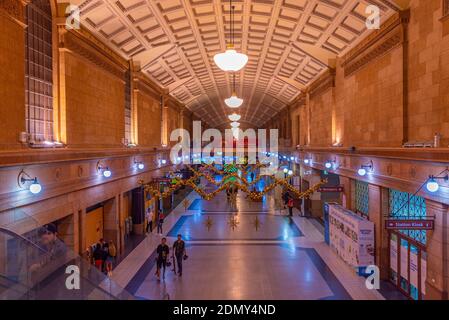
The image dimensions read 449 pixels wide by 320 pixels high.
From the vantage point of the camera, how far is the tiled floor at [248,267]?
36.4ft

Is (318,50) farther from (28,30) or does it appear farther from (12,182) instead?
(12,182)

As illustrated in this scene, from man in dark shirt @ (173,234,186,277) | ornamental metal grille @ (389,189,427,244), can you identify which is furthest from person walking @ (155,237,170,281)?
ornamental metal grille @ (389,189,427,244)

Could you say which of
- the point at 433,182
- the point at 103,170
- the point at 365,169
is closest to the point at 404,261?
the point at 365,169

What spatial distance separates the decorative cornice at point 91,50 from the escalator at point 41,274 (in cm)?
658

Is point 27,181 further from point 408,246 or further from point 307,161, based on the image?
point 307,161

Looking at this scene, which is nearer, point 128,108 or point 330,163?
point 330,163

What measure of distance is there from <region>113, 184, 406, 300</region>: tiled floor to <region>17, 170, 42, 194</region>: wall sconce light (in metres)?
4.16

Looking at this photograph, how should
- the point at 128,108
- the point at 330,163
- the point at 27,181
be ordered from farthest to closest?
1. the point at 128,108
2. the point at 330,163
3. the point at 27,181

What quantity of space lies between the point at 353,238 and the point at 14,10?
11.4 metres

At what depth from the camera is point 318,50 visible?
18391 millimetres

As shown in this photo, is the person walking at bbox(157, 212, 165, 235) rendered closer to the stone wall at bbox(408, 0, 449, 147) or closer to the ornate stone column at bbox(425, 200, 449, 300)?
the stone wall at bbox(408, 0, 449, 147)

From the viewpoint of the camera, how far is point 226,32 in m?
19.6

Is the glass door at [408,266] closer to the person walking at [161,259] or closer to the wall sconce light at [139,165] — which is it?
the person walking at [161,259]

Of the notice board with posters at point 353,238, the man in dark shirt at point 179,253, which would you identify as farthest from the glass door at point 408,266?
the man in dark shirt at point 179,253
